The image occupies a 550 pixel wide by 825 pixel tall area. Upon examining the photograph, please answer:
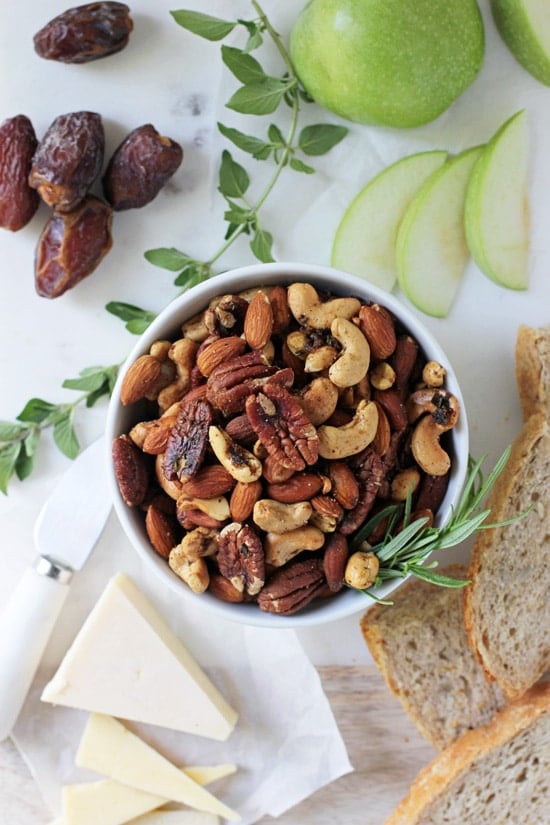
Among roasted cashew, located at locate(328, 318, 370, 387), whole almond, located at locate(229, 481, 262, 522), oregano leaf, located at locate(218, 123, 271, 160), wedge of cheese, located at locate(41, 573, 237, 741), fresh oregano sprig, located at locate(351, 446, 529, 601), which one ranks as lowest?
wedge of cheese, located at locate(41, 573, 237, 741)

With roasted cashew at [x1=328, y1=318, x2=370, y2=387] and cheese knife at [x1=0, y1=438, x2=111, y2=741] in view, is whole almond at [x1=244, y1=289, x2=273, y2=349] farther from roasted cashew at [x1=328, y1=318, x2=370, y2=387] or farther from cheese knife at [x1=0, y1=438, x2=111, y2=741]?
cheese knife at [x1=0, y1=438, x2=111, y2=741]

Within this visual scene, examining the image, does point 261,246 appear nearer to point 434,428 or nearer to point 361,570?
point 434,428

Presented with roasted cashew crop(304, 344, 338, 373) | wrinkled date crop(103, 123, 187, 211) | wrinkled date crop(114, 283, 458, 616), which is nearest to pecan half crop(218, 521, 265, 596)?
wrinkled date crop(114, 283, 458, 616)

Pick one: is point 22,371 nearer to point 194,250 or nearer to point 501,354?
point 194,250

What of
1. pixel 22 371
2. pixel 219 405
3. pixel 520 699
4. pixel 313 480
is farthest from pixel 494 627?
pixel 22 371

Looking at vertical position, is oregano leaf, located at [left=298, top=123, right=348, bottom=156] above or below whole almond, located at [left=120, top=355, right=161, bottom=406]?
below
